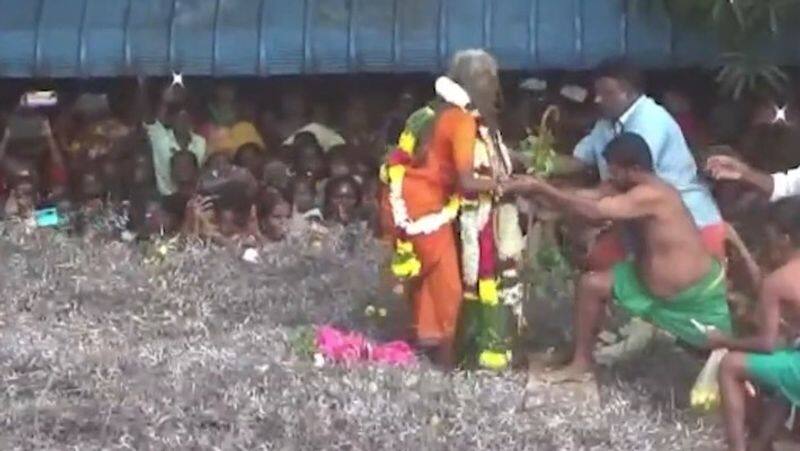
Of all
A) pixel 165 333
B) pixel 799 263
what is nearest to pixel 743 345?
pixel 799 263

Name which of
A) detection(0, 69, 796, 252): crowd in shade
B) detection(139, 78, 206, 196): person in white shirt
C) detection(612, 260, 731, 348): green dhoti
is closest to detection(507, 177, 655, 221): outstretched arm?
detection(612, 260, 731, 348): green dhoti

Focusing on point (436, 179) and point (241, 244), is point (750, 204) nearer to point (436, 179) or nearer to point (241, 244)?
point (436, 179)

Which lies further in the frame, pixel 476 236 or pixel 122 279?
pixel 122 279

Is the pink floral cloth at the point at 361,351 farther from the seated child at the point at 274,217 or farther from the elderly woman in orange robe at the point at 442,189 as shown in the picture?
the seated child at the point at 274,217

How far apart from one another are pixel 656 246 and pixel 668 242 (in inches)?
2.1

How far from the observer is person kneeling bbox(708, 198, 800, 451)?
587 cm

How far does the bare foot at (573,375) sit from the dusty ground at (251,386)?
3.7 inches

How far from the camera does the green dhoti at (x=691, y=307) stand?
675 centimetres

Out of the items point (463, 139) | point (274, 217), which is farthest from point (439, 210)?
point (274, 217)

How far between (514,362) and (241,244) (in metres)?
2.55

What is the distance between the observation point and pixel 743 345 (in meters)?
6.06

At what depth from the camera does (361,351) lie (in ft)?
24.4

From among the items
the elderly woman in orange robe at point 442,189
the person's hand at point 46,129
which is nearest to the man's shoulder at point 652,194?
the elderly woman in orange robe at point 442,189

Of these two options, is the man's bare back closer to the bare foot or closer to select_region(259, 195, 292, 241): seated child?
the bare foot
